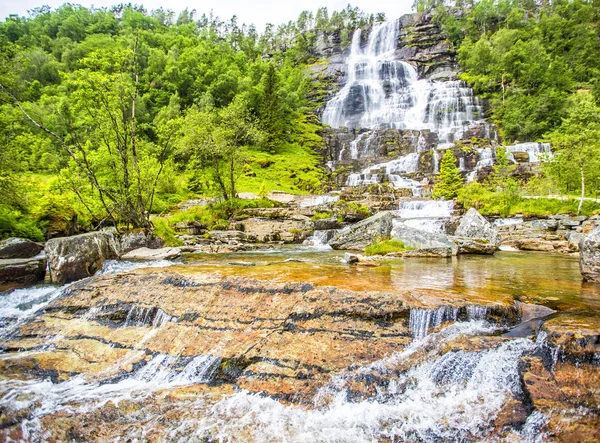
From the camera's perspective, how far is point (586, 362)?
13.5 feet

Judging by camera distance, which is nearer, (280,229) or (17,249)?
(17,249)

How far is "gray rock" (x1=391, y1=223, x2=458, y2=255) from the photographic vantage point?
13.0 meters

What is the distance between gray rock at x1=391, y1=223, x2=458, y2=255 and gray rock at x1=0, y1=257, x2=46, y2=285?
44.3 feet

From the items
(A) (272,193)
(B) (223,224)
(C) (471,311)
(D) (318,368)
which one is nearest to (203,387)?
(D) (318,368)

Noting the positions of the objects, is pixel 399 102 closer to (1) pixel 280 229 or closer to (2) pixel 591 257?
(1) pixel 280 229

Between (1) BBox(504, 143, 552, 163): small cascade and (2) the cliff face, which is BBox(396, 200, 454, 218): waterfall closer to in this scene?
(2) the cliff face

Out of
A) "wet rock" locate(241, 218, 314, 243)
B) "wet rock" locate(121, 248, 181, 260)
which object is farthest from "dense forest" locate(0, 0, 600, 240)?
"wet rock" locate(241, 218, 314, 243)

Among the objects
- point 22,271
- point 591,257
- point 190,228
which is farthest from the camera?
point 190,228

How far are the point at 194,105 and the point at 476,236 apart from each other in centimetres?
3161

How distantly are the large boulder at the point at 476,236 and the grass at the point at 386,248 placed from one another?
2.64 metres

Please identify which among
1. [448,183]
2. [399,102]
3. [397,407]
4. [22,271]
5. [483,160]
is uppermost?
[399,102]

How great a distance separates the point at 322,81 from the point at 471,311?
86783mm

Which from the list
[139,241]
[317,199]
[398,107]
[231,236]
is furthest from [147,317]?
[398,107]

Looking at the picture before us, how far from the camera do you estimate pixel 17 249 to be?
11734 mm
